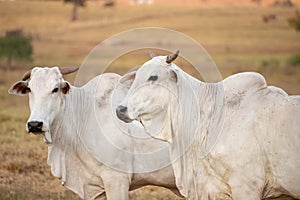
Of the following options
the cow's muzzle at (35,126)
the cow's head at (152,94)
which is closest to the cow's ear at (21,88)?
the cow's muzzle at (35,126)

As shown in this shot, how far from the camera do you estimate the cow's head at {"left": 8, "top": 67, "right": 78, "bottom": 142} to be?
7.38 meters

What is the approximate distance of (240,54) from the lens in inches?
1751

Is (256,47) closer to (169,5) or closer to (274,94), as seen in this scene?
(169,5)

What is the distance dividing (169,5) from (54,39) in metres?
20.8

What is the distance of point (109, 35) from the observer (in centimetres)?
4875

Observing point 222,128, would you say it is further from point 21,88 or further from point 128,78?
point 21,88

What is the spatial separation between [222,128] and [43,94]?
197cm

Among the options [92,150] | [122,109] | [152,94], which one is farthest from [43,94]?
[152,94]

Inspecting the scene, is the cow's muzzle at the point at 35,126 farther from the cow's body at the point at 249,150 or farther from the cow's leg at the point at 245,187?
the cow's leg at the point at 245,187

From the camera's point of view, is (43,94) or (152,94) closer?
(152,94)

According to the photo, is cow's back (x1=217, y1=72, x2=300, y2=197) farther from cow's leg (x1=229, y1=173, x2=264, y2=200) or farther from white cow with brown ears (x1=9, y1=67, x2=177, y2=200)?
white cow with brown ears (x1=9, y1=67, x2=177, y2=200)

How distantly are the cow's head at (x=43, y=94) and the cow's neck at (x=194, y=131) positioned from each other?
1392 mm

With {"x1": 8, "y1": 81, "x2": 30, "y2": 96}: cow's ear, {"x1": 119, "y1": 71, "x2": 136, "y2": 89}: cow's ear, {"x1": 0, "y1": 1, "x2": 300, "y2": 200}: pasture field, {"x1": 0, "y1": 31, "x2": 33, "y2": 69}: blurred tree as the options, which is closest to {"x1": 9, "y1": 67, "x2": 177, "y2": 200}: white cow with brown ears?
{"x1": 8, "y1": 81, "x2": 30, "y2": 96}: cow's ear

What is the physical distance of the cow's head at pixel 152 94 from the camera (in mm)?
6770
